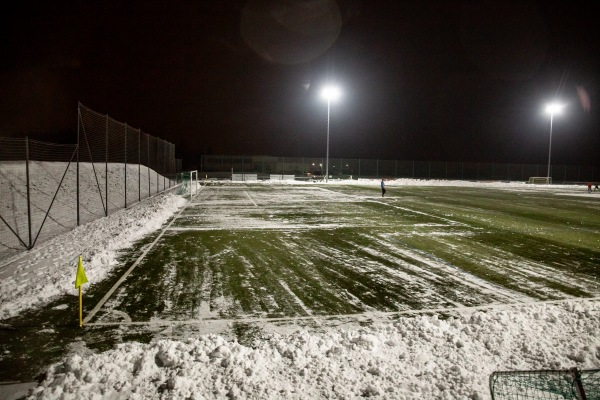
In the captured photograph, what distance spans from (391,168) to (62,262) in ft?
231

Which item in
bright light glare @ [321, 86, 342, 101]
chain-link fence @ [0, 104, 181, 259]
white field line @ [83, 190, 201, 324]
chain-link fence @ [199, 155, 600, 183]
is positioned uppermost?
bright light glare @ [321, 86, 342, 101]

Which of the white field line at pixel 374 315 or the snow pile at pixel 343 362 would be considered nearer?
the snow pile at pixel 343 362

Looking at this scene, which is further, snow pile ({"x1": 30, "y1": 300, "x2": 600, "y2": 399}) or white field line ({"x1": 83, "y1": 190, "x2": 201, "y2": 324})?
white field line ({"x1": 83, "y1": 190, "x2": 201, "y2": 324})

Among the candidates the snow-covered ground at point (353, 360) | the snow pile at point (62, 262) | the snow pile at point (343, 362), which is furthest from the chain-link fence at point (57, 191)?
the snow pile at point (343, 362)

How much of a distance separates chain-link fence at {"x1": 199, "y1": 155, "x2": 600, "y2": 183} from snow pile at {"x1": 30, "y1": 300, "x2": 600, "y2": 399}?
64.0m

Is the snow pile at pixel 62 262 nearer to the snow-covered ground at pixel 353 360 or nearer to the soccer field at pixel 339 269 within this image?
the snow-covered ground at pixel 353 360

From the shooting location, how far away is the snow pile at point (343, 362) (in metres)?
4.21

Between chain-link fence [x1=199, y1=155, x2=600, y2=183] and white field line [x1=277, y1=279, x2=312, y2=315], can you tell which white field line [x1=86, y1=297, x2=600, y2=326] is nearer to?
white field line [x1=277, y1=279, x2=312, y2=315]

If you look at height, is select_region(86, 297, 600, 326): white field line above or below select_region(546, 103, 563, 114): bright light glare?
below

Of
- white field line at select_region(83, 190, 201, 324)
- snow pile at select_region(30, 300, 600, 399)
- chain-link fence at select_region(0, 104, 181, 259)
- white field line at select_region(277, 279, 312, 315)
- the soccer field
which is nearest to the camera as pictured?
snow pile at select_region(30, 300, 600, 399)

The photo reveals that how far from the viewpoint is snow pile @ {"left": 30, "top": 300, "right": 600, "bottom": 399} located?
166 inches

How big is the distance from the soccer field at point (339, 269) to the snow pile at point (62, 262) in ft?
2.25

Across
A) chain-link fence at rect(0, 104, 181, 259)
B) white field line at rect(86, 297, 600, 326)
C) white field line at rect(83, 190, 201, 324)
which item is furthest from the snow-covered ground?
chain-link fence at rect(0, 104, 181, 259)

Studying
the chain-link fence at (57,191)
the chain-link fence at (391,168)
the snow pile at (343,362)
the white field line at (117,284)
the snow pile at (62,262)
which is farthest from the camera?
the chain-link fence at (391,168)
